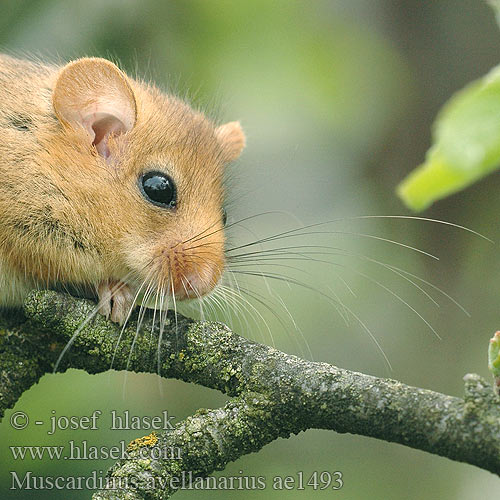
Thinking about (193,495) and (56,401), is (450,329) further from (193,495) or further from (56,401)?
(56,401)

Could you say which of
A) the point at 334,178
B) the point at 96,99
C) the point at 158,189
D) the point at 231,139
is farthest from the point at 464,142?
the point at 334,178

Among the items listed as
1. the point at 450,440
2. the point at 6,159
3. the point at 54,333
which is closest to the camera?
the point at 450,440

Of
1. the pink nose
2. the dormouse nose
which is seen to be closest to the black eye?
the dormouse nose

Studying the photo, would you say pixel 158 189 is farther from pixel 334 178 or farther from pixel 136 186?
pixel 334 178

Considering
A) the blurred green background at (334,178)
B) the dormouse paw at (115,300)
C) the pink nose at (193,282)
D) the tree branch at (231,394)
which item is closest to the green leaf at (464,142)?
the tree branch at (231,394)

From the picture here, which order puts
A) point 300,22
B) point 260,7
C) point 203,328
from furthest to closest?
1. point 300,22
2. point 260,7
3. point 203,328

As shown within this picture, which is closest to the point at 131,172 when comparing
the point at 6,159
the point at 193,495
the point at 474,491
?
the point at 6,159
